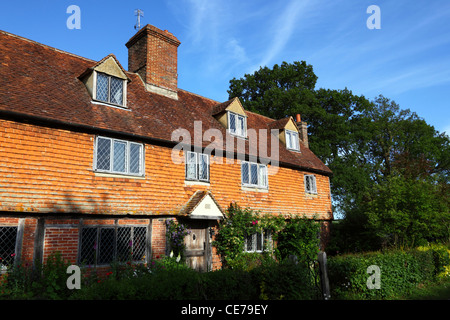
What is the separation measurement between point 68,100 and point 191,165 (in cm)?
554

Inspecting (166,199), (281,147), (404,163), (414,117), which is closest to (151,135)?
(166,199)

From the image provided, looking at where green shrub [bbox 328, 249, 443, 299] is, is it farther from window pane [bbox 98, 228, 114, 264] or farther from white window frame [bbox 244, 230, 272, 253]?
window pane [bbox 98, 228, 114, 264]

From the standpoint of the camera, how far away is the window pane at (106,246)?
11859mm

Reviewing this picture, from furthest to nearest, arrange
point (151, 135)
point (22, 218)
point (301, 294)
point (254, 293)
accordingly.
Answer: point (151, 135), point (22, 218), point (301, 294), point (254, 293)

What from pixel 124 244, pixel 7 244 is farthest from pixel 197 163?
pixel 7 244

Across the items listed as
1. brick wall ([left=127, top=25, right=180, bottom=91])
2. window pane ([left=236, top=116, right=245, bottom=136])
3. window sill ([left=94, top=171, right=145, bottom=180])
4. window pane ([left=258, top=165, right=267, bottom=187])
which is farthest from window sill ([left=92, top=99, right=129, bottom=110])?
window pane ([left=258, top=165, right=267, bottom=187])

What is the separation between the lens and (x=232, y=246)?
15.4 meters

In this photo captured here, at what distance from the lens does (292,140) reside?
21969 millimetres

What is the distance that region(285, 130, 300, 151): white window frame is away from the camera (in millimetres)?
21602

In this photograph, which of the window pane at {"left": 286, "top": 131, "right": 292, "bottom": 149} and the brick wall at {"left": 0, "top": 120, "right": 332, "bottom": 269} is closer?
the brick wall at {"left": 0, "top": 120, "right": 332, "bottom": 269}

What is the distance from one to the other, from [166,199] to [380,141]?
37.4 meters

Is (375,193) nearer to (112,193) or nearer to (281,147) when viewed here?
(281,147)

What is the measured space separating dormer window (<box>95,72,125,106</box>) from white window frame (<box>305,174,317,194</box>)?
12.1m

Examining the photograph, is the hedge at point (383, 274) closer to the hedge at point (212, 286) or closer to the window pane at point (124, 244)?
the hedge at point (212, 286)
